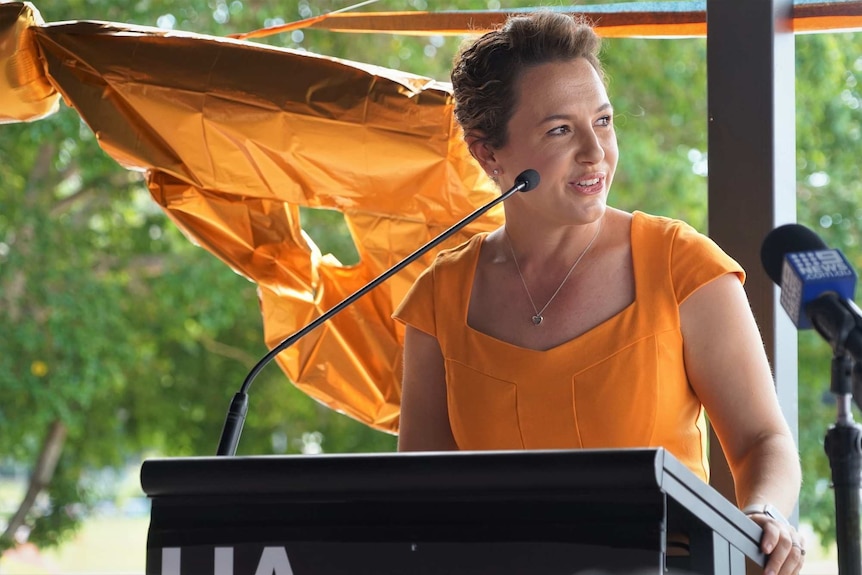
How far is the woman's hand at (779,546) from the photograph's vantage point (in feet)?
3.80

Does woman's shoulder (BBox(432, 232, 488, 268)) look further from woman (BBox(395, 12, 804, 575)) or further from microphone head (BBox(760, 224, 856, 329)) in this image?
microphone head (BBox(760, 224, 856, 329))

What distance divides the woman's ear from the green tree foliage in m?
3.42

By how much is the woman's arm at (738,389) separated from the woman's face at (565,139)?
22 cm

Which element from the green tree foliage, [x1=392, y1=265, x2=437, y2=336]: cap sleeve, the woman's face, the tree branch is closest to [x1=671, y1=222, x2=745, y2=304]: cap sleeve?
the woman's face

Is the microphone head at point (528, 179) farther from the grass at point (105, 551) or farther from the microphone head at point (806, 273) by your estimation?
the grass at point (105, 551)

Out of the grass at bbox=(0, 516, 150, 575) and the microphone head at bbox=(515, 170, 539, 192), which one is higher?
the grass at bbox=(0, 516, 150, 575)

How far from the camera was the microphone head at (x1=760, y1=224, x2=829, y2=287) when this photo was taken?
106 centimetres

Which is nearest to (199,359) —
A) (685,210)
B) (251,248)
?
(685,210)

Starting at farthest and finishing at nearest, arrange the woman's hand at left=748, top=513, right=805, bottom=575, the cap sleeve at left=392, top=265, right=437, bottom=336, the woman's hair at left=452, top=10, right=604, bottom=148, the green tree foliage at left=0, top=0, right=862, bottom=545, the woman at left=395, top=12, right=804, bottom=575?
1. the green tree foliage at left=0, top=0, right=862, bottom=545
2. the cap sleeve at left=392, top=265, right=437, bottom=336
3. the woman's hair at left=452, top=10, right=604, bottom=148
4. the woman at left=395, top=12, right=804, bottom=575
5. the woman's hand at left=748, top=513, right=805, bottom=575

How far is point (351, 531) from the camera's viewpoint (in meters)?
Result: 1.06

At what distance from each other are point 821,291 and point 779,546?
306mm

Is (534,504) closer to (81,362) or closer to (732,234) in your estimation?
(732,234)

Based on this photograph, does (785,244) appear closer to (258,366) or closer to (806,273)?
(806,273)

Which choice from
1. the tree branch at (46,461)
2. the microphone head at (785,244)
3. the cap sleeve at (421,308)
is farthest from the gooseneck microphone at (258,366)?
the tree branch at (46,461)
